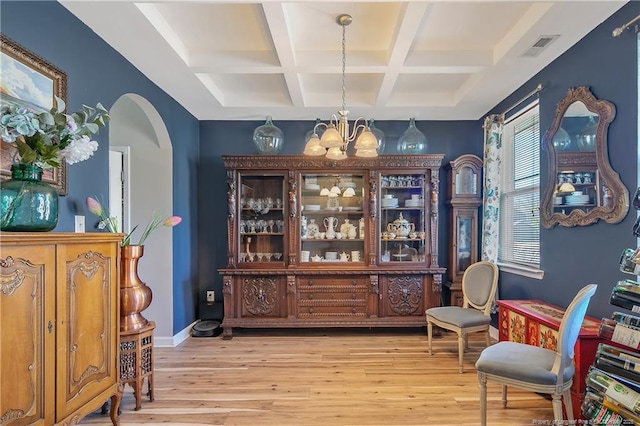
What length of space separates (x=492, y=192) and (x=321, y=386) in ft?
8.65

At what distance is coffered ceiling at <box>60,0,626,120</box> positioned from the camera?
235cm

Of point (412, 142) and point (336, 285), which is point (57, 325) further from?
point (412, 142)

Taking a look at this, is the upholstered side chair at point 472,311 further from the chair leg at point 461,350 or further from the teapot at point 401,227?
the teapot at point 401,227

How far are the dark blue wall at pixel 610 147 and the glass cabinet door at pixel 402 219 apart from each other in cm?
134

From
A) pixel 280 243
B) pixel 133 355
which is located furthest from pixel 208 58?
pixel 133 355

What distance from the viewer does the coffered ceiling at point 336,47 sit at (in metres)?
2.35

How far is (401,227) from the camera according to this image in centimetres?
427

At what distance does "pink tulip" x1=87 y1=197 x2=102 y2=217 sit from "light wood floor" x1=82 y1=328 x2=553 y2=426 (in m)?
1.42

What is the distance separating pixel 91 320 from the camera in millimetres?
1874

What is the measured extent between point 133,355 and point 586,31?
3973mm

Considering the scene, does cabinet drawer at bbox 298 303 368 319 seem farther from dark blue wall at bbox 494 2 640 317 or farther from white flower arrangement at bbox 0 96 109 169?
white flower arrangement at bbox 0 96 109 169

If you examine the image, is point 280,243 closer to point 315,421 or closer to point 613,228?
point 315,421

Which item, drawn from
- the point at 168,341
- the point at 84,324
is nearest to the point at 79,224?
the point at 84,324

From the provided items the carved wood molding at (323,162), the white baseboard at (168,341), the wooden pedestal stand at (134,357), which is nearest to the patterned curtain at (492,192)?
the carved wood molding at (323,162)
